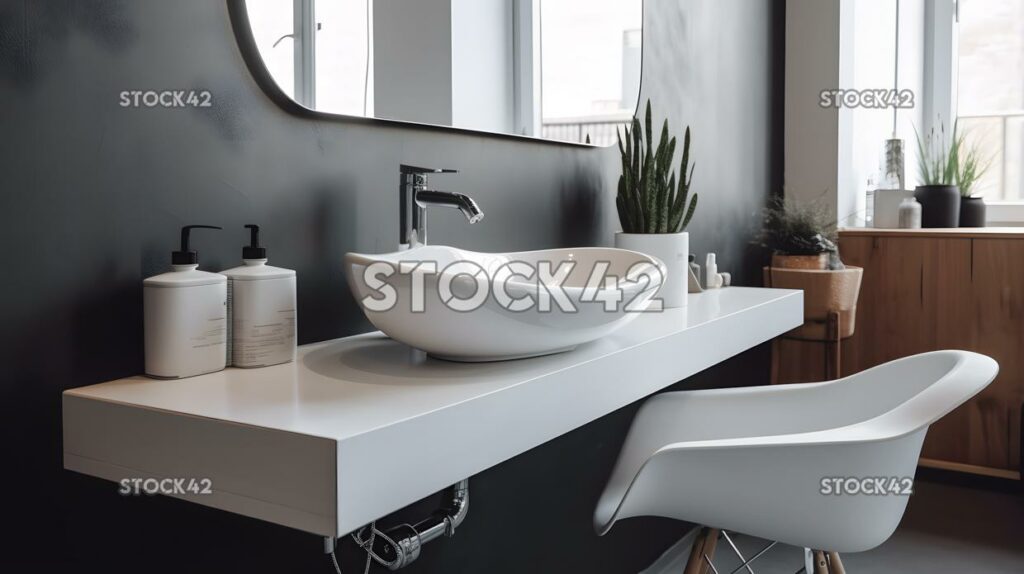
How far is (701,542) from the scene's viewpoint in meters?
1.37

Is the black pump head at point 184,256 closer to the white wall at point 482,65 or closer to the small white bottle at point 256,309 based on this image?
the small white bottle at point 256,309

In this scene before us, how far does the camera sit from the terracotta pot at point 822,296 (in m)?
2.57

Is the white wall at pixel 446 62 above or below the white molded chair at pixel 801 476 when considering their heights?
above

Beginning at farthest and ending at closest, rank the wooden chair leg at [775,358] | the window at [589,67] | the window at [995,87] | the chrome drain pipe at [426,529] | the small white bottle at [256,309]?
the window at [995,87] → the wooden chair leg at [775,358] → the window at [589,67] → the chrome drain pipe at [426,529] → the small white bottle at [256,309]

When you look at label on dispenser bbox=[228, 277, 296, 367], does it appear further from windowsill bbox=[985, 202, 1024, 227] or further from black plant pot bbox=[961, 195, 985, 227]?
windowsill bbox=[985, 202, 1024, 227]

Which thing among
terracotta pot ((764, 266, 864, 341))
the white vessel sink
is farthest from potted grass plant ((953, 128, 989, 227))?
the white vessel sink

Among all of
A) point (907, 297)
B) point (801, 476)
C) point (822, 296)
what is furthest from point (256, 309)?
point (907, 297)

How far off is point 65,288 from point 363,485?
44 cm

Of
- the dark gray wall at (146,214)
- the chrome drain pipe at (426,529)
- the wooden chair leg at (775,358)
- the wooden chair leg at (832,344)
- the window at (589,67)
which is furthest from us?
the wooden chair leg at (775,358)

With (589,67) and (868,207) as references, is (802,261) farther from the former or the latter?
(589,67)

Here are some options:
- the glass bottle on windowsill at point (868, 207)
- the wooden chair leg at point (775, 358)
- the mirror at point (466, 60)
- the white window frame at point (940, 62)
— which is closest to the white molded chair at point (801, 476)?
the mirror at point (466, 60)

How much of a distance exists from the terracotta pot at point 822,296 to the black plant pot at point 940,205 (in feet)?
2.19

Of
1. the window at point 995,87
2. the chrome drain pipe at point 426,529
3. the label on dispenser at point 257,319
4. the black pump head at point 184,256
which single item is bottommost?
the chrome drain pipe at point 426,529

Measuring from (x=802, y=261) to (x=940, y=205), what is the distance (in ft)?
2.58
